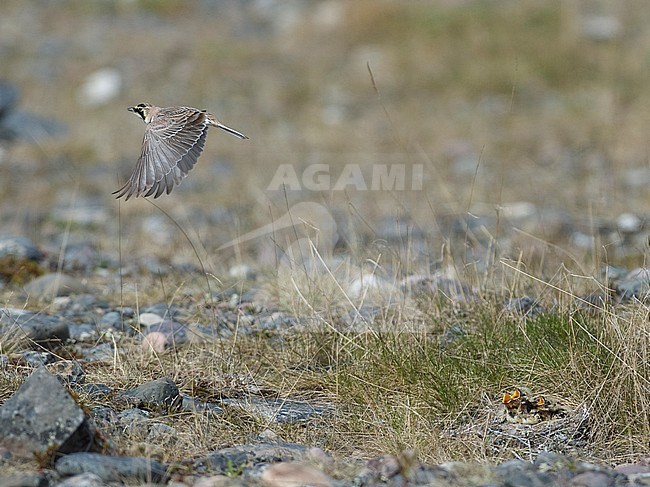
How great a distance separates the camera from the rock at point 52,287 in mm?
4051

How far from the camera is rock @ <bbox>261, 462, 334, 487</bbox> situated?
215cm

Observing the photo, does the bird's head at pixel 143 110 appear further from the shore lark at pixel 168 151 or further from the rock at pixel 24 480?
the rock at pixel 24 480

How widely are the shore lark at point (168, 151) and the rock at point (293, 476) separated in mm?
958

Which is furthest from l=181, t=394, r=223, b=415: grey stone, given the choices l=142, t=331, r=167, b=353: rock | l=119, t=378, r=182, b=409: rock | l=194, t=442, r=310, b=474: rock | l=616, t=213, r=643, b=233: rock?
l=616, t=213, r=643, b=233: rock

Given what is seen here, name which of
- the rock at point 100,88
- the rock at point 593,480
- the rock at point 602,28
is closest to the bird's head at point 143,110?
the rock at point 593,480

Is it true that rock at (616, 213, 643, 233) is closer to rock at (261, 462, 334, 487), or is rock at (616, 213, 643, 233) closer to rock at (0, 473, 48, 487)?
rock at (261, 462, 334, 487)

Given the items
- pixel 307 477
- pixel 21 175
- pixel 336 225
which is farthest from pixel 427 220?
pixel 307 477

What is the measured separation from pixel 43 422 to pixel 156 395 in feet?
1.84

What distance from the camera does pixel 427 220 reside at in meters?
6.13

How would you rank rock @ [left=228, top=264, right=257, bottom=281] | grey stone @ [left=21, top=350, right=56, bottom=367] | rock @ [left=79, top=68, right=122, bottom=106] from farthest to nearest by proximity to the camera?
rock @ [left=79, top=68, right=122, bottom=106]
rock @ [left=228, top=264, right=257, bottom=281]
grey stone @ [left=21, top=350, right=56, bottom=367]

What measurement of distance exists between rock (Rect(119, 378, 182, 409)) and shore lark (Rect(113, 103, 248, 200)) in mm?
574

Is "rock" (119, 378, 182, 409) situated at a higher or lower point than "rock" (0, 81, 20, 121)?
lower

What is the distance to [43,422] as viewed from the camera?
222cm

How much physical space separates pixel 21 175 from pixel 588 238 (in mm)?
4538
